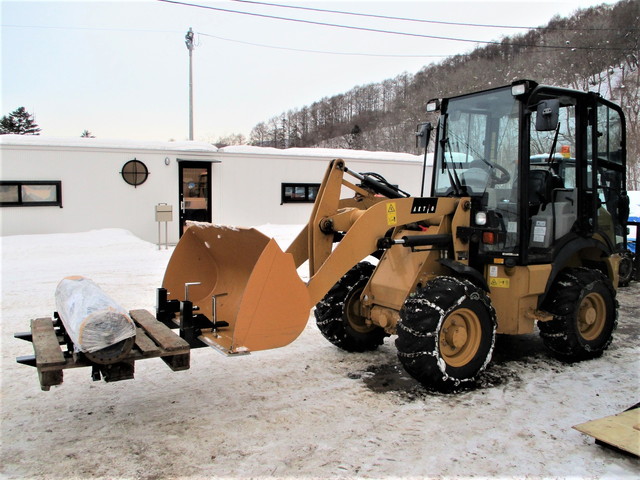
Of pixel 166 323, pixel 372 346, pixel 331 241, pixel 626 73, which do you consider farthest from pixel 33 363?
pixel 626 73

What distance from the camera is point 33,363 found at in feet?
11.5

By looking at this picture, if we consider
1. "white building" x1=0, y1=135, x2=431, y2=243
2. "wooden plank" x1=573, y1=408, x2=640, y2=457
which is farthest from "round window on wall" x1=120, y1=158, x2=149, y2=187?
"wooden plank" x1=573, y1=408, x2=640, y2=457

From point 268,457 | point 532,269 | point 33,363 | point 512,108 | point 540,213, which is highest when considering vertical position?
point 512,108

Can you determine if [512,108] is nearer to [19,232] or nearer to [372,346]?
[372,346]

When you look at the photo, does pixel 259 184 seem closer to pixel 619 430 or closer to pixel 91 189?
pixel 91 189

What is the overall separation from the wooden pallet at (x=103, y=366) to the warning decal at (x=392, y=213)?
1.98 meters

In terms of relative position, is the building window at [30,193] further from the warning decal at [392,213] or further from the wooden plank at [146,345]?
the warning decal at [392,213]

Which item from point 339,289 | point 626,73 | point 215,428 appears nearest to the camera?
point 215,428

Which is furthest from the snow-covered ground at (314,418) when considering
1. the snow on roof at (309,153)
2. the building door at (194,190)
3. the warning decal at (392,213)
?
the snow on roof at (309,153)

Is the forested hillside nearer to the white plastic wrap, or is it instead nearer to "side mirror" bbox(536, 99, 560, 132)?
"side mirror" bbox(536, 99, 560, 132)

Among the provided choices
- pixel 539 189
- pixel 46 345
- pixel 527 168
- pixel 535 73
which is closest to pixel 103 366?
pixel 46 345

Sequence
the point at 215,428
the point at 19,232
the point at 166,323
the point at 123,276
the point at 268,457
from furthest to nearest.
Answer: the point at 19,232, the point at 123,276, the point at 166,323, the point at 215,428, the point at 268,457

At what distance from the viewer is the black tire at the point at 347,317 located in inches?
209

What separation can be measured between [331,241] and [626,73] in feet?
137
